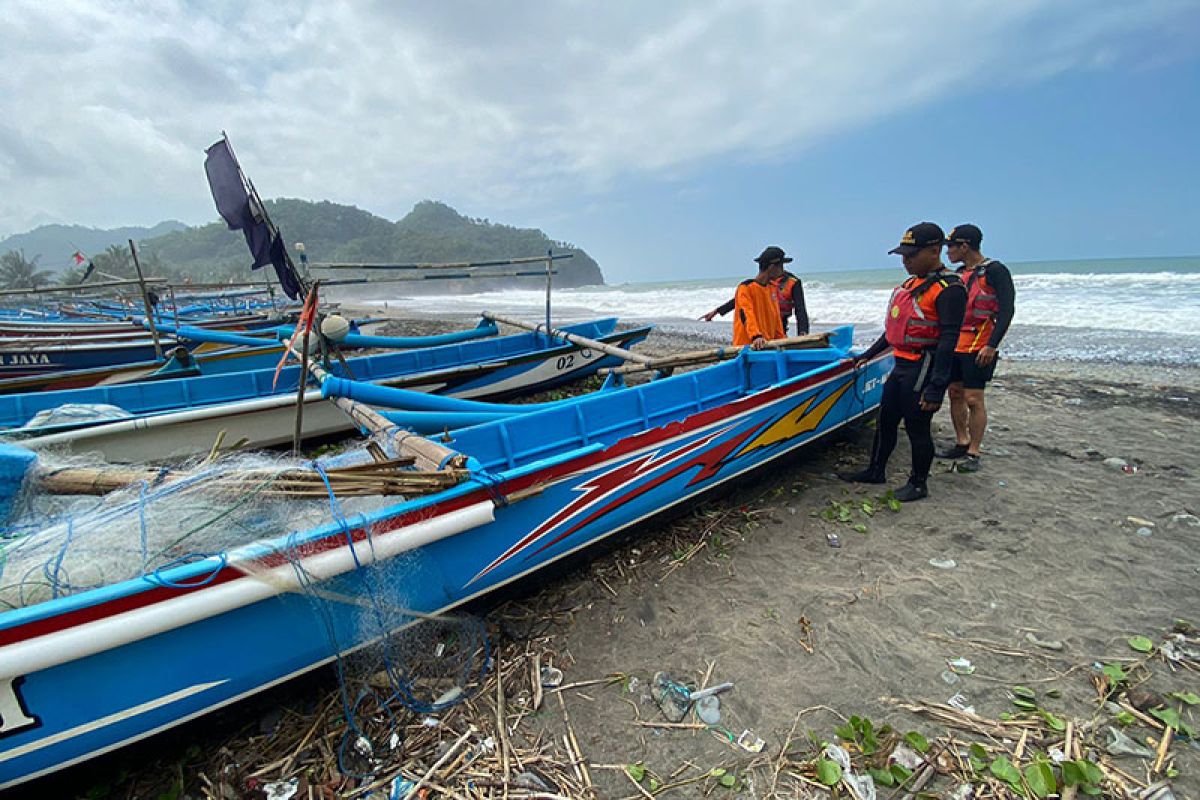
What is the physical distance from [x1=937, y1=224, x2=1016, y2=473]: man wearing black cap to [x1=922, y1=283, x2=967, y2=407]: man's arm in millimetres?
515

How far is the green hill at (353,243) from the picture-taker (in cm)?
8725

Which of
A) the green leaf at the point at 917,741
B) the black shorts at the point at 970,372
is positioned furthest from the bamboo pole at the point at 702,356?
the green leaf at the point at 917,741

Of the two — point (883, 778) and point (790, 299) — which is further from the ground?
point (790, 299)

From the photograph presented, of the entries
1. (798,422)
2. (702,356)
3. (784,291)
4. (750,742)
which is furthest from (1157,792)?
(784,291)

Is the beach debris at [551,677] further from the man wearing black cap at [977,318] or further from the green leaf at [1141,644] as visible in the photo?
the man wearing black cap at [977,318]

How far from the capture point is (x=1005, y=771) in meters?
2.15

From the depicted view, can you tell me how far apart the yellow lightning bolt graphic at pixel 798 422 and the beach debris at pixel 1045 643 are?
2118mm

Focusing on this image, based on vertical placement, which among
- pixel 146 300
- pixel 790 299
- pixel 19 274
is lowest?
pixel 790 299

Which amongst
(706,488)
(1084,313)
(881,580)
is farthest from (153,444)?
(1084,313)

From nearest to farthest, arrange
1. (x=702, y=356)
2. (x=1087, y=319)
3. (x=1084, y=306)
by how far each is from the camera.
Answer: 1. (x=702, y=356)
2. (x=1087, y=319)
3. (x=1084, y=306)

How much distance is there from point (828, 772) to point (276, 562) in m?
2.55

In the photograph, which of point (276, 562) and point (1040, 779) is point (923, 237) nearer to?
point (1040, 779)

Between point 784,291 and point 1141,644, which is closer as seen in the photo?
point 1141,644

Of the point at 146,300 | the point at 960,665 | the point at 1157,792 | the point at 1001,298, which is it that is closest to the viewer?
the point at 1157,792
